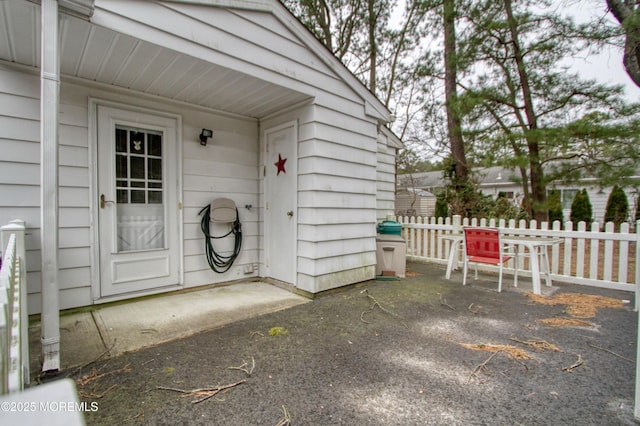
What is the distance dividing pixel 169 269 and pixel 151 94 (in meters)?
2.03

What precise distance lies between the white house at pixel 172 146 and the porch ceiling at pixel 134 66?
2 cm

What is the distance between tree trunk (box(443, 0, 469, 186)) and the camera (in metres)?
6.52

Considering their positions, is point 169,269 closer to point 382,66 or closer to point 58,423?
point 58,423

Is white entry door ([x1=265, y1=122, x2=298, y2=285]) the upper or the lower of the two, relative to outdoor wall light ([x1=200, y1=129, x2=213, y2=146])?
lower

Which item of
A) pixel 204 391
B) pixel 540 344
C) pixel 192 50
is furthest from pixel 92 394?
pixel 540 344

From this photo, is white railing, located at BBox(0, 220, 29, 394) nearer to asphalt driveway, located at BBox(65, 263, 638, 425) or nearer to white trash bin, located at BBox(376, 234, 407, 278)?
asphalt driveway, located at BBox(65, 263, 638, 425)

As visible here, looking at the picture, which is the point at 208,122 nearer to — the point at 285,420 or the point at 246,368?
the point at 246,368

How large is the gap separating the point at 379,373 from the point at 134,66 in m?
3.30

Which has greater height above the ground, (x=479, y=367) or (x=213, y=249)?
(x=213, y=249)

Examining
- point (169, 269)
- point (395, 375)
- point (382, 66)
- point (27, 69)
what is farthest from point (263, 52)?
point (382, 66)

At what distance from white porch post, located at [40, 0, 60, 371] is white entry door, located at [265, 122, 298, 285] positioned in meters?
2.28

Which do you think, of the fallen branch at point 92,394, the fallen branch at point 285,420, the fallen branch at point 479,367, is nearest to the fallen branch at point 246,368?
the fallen branch at point 285,420

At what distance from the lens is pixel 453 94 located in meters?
6.62

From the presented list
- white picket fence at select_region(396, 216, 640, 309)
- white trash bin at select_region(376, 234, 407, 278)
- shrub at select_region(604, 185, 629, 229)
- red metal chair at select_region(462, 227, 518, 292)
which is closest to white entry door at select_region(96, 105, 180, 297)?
white trash bin at select_region(376, 234, 407, 278)
